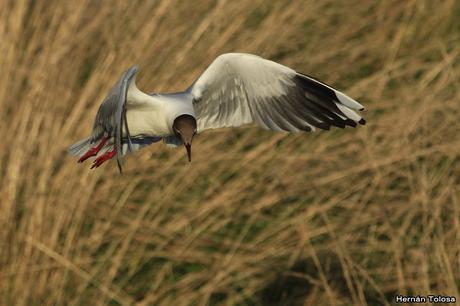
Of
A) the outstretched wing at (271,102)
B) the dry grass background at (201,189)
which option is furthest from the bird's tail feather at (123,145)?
the dry grass background at (201,189)

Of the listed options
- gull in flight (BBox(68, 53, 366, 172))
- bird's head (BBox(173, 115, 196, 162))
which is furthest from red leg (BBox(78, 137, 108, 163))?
bird's head (BBox(173, 115, 196, 162))

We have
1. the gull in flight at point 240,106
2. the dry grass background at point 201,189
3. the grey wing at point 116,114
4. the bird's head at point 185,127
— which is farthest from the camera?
the dry grass background at point 201,189

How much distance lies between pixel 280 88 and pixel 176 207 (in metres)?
0.88

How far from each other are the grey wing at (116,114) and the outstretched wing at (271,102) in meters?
0.38

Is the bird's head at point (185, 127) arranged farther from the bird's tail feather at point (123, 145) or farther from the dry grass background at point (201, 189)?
the dry grass background at point (201, 189)

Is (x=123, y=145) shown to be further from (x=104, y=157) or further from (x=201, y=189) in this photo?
(x=201, y=189)

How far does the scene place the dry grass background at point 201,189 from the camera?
14.3 ft

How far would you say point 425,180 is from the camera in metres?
4.25

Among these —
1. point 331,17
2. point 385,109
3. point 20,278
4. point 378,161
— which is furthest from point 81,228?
point 331,17

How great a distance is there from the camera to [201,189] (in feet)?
16.0

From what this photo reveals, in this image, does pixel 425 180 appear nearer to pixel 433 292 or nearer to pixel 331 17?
pixel 433 292

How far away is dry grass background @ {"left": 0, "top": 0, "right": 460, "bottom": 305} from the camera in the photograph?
14.3ft

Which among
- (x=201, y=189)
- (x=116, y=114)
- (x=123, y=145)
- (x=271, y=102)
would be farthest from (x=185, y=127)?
(x=201, y=189)

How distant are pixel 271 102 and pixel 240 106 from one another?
0.12 m
